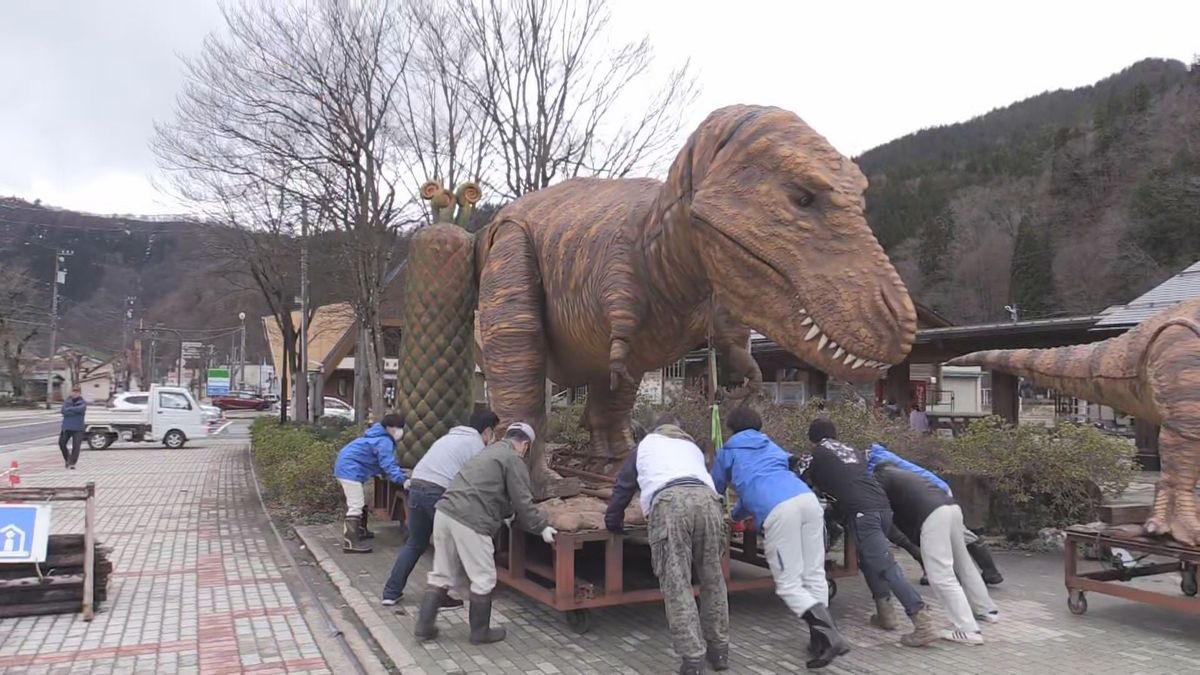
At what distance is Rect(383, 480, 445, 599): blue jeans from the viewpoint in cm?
542

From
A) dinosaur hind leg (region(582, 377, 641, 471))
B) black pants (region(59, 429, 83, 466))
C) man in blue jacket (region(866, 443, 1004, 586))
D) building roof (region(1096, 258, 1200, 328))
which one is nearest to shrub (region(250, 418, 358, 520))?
dinosaur hind leg (region(582, 377, 641, 471))

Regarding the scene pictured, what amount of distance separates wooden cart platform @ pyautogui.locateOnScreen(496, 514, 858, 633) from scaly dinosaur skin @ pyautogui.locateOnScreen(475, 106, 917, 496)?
0.55 metres

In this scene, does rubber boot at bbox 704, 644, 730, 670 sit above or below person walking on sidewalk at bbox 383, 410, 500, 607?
below

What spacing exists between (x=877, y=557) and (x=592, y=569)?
6.72 feet

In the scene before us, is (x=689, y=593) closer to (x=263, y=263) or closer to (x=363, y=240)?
(x=363, y=240)

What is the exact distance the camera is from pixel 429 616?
4.88 meters

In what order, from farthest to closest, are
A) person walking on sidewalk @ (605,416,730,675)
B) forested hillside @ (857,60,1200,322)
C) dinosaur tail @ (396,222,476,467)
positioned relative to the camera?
1. forested hillside @ (857,60,1200,322)
2. dinosaur tail @ (396,222,476,467)
3. person walking on sidewalk @ (605,416,730,675)

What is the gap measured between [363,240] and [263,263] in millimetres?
4537

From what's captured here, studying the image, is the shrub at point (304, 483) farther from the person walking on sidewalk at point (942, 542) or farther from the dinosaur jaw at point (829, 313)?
the dinosaur jaw at point (829, 313)

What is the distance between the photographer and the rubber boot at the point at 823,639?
14.5ft

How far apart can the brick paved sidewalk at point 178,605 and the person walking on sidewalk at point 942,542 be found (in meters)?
3.59

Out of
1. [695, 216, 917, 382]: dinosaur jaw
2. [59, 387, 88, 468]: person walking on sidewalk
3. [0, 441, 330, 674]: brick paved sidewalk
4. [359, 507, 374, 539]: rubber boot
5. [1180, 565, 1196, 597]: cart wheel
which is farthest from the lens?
[59, 387, 88, 468]: person walking on sidewalk

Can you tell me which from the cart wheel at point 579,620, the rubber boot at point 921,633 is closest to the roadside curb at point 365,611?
the cart wheel at point 579,620

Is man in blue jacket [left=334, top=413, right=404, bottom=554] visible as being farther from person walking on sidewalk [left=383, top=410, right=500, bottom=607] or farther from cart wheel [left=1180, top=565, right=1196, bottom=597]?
cart wheel [left=1180, top=565, right=1196, bottom=597]
